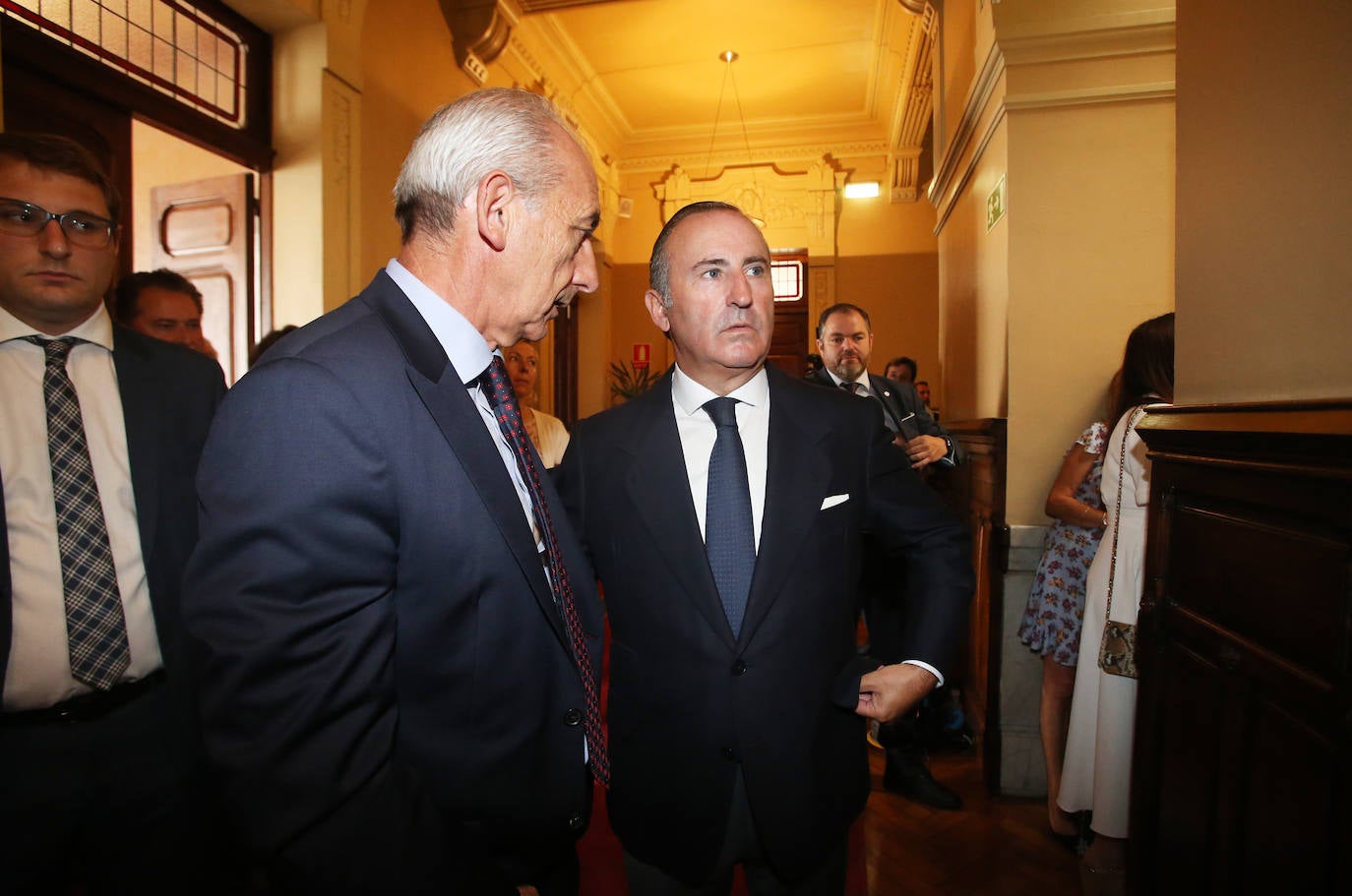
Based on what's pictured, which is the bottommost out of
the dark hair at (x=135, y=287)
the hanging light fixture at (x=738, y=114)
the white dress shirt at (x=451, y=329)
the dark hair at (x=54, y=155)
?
the white dress shirt at (x=451, y=329)

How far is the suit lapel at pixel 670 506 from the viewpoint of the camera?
1.20m

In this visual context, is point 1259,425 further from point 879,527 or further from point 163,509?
point 163,509

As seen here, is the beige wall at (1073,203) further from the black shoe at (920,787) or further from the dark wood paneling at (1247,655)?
the dark wood paneling at (1247,655)

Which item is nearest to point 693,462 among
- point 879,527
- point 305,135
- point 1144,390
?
point 879,527

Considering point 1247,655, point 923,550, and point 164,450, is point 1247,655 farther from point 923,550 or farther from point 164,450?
point 164,450

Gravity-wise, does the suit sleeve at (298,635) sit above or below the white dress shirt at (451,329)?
below

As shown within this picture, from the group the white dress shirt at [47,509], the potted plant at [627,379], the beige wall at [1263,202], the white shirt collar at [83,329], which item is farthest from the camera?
the potted plant at [627,379]

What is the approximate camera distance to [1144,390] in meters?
2.25

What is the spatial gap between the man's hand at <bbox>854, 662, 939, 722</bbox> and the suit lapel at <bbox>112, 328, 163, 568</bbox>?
1.44 m

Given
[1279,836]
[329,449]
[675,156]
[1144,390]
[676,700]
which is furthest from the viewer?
[675,156]

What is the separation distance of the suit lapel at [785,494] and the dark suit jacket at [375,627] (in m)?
0.39

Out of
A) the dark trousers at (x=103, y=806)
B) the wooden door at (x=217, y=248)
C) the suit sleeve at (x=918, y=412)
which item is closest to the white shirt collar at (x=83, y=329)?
the dark trousers at (x=103, y=806)

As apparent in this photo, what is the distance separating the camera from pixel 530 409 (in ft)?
10.4

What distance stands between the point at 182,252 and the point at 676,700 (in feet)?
12.1
